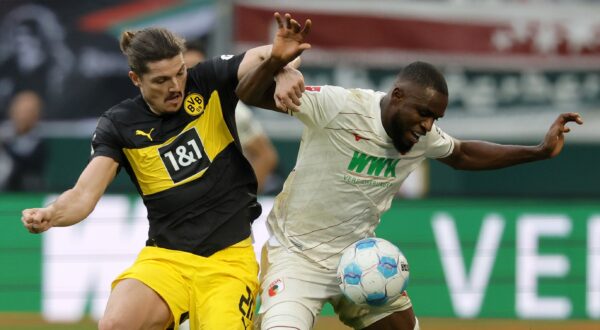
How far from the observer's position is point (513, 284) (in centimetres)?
1121

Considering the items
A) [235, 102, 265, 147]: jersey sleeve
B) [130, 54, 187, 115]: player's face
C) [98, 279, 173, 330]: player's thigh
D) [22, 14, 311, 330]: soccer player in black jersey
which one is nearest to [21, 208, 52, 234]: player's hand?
[22, 14, 311, 330]: soccer player in black jersey

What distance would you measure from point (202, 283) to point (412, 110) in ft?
4.72

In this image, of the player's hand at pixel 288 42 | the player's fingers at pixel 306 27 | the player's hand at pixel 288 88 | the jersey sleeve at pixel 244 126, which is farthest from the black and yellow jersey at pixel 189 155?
the jersey sleeve at pixel 244 126

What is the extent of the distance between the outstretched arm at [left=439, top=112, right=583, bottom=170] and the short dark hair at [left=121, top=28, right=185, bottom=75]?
178cm

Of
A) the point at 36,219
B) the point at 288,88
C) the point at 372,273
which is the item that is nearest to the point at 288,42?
the point at 288,88

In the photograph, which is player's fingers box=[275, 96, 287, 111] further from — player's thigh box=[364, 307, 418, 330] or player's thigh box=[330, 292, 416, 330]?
player's thigh box=[364, 307, 418, 330]

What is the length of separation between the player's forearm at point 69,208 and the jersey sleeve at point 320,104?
3.92 ft

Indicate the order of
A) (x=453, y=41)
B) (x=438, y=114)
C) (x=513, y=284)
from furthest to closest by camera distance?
(x=453, y=41) < (x=513, y=284) < (x=438, y=114)

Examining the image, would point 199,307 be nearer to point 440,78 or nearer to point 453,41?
point 440,78

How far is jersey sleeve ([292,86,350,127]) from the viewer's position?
6594 mm

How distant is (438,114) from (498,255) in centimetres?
496

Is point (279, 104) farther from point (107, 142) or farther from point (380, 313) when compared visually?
point (380, 313)

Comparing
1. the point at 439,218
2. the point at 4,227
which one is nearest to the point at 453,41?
the point at 439,218

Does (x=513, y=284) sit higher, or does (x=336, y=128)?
(x=336, y=128)
